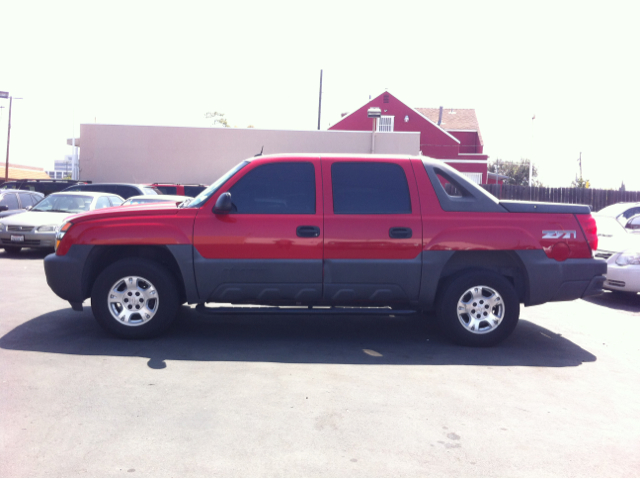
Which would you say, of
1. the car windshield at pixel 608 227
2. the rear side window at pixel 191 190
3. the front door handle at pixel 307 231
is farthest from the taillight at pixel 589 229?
the rear side window at pixel 191 190

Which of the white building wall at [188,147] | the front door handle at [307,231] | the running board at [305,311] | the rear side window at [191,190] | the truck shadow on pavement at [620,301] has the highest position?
the white building wall at [188,147]

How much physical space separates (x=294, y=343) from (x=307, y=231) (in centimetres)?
125

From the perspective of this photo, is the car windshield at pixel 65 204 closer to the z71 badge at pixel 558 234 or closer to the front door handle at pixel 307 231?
the front door handle at pixel 307 231

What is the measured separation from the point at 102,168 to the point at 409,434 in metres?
29.8

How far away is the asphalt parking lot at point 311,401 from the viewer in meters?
3.68

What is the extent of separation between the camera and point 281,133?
101 ft

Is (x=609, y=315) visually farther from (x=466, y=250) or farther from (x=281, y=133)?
(x=281, y=133)

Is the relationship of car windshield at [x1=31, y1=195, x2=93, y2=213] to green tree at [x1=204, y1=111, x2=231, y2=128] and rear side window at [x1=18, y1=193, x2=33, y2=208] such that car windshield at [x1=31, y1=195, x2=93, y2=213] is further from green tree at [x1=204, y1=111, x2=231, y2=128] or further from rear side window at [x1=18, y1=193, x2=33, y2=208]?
green tree at [x1=204, y1=111, x2=231, y2=128]

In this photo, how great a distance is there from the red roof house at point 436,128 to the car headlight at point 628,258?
116 feet

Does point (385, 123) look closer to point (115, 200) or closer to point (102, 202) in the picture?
point (115, 200)

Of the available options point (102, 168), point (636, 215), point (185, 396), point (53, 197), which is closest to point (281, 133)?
point (102, 168)

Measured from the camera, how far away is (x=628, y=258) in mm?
9492

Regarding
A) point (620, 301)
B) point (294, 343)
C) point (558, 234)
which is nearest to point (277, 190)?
point (294, 343)

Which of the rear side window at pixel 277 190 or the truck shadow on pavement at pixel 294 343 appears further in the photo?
the rear side window at pixel 277 190
